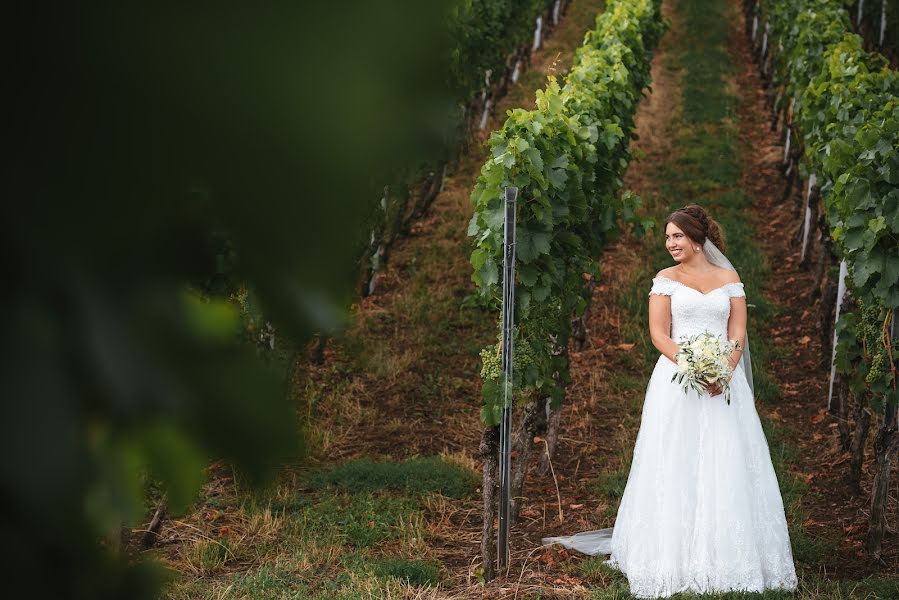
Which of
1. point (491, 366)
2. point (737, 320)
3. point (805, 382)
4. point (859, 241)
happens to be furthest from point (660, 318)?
point (805, 382)

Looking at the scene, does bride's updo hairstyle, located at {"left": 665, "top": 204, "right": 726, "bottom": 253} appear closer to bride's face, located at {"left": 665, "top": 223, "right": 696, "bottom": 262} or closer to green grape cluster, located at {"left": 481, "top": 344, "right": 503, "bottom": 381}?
bride's face, located at {"left": 665, "top": 223, "right": 696, "bottom": 262}

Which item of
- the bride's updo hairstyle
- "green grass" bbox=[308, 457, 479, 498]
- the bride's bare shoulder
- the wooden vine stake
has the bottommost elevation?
"green grass" bbox=[308, 457, 479, 498]

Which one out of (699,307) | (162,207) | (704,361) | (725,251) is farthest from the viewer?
(725,251)

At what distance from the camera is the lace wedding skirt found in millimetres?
5137

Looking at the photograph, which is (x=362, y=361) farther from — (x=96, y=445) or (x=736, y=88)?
(x=736, y=88)

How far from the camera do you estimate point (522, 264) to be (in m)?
5.75

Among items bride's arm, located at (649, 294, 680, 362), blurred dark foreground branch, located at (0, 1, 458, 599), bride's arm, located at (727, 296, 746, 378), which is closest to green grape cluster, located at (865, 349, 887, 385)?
bride's arm, located at (727, 296, 746, 378)

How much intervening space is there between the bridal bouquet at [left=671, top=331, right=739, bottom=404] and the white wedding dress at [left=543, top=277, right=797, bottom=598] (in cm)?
16

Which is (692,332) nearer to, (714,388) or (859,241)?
(714,388)

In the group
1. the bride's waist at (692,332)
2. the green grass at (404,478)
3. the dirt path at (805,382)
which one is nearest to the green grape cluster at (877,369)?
the dirt path at (805,382)

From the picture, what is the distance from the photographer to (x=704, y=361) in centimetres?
510

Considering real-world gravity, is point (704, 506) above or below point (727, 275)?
below

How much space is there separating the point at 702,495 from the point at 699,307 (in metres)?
0.95

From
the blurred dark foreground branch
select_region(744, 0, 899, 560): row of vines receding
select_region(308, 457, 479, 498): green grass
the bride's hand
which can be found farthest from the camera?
select_region(308, 457, 479, 498): green grass
